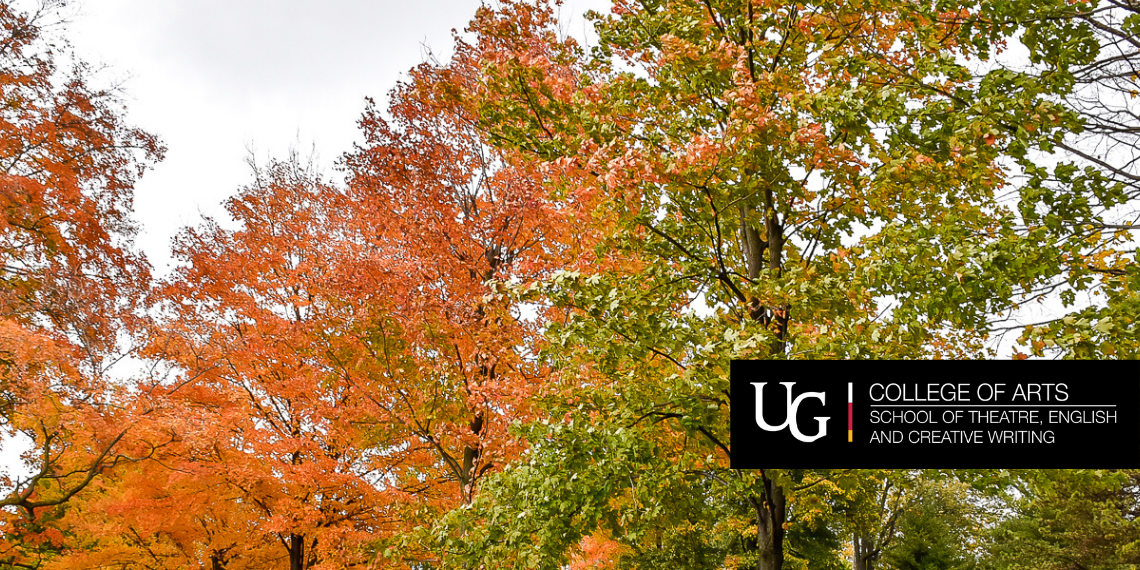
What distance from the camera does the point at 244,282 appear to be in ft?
37.8

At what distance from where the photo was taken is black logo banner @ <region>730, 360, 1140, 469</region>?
516cm

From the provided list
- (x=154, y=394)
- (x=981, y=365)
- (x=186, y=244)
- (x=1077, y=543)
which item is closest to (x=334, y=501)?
(x=154, y=394)

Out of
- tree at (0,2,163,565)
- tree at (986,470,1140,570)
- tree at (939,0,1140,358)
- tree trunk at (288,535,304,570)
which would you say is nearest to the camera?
tree at (939,0,1140,358)

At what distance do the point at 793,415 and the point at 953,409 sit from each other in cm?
118

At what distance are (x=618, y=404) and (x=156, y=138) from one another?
9.26 metres

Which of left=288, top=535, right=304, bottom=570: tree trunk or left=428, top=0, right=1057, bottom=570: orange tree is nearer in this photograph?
left=428, top=0, right=1057, bottom=570: orange tree

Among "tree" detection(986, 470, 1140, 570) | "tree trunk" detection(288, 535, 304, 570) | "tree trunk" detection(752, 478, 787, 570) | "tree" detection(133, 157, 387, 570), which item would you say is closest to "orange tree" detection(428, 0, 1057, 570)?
"tree trunk" detection(752, 478, 787, 570)

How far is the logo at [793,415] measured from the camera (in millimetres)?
5684

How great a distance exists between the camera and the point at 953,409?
542cm

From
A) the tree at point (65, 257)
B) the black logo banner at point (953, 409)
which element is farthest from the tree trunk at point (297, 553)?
the black logo banner at point (953, 409)

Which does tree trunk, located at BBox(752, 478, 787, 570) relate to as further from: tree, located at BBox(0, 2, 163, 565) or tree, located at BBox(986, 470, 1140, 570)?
tree, located at BBox(986, 470, 1140, 570)

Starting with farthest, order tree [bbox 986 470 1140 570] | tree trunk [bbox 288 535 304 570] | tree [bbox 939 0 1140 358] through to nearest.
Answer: tree [bbox 986 470 1140 570], tree trunk [bbox 288 535 304 570], tree [bbox 939 0 1140 358]

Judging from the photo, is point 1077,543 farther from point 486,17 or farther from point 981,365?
point 486,17

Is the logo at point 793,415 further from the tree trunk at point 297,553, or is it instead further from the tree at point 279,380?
the tree trunk at point 297,553
